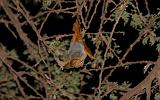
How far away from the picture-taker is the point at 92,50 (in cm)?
280

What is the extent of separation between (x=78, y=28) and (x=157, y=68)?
1.39 feet

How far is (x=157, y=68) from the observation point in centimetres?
218

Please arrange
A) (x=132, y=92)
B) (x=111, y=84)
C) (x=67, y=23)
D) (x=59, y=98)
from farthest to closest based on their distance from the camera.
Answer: (x=67, y=23)
(x=59, y=98)
(x=111, y=84)
(x=132, y=92)

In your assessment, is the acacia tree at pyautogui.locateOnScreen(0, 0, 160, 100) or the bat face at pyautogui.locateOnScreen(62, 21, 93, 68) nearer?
the bat face at pyautogui.locateOnScreen(62, 21, 93, 68)

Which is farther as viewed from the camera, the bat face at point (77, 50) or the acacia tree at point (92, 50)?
the acacia tree at point (92, 50)

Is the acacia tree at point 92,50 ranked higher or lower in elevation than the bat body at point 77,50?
higher

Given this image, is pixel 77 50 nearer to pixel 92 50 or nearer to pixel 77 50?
pixel 77 50

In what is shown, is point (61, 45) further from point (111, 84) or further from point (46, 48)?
point (111, 84)

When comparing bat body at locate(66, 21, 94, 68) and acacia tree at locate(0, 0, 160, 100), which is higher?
acacia tree at locate(0, 0, 160, 100)

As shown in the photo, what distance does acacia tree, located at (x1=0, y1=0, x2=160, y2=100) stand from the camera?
2.25 meters

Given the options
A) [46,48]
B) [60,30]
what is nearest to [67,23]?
[60,30]

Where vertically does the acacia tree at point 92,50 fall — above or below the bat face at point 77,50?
above

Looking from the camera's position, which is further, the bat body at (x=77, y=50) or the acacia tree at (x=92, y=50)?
the acacia tree at (x=92, y=50)

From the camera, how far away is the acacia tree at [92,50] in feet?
7.39
